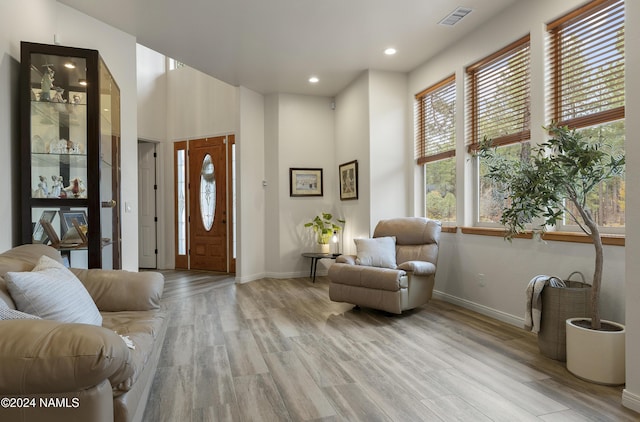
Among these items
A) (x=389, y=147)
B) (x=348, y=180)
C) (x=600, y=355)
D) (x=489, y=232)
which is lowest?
(x=600, y=355)

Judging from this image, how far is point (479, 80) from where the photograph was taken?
13.1 feet

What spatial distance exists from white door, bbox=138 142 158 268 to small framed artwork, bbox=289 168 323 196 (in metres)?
2.72

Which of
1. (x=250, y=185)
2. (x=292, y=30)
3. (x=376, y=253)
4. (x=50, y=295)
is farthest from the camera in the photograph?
(x=250, y=185)

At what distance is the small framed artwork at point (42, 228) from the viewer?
2.73 meters

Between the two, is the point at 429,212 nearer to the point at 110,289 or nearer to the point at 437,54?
the point at 437,54

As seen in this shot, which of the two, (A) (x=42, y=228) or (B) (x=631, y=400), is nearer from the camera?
(B) (x=631, y=400)

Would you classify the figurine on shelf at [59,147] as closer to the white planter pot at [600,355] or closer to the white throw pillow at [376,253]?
the white throw pillow at [376,253]

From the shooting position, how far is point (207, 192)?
669 cm

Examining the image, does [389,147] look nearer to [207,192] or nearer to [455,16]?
[455,16]

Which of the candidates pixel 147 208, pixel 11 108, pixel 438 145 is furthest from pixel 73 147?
pixel 147 208

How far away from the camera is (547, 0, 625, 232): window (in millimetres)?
2684

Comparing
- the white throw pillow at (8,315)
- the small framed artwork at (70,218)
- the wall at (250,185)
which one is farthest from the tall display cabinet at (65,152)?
the wall at (250,185)

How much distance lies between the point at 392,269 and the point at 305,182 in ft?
9.09

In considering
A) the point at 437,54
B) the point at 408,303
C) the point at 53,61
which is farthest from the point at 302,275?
the point at 53,61
